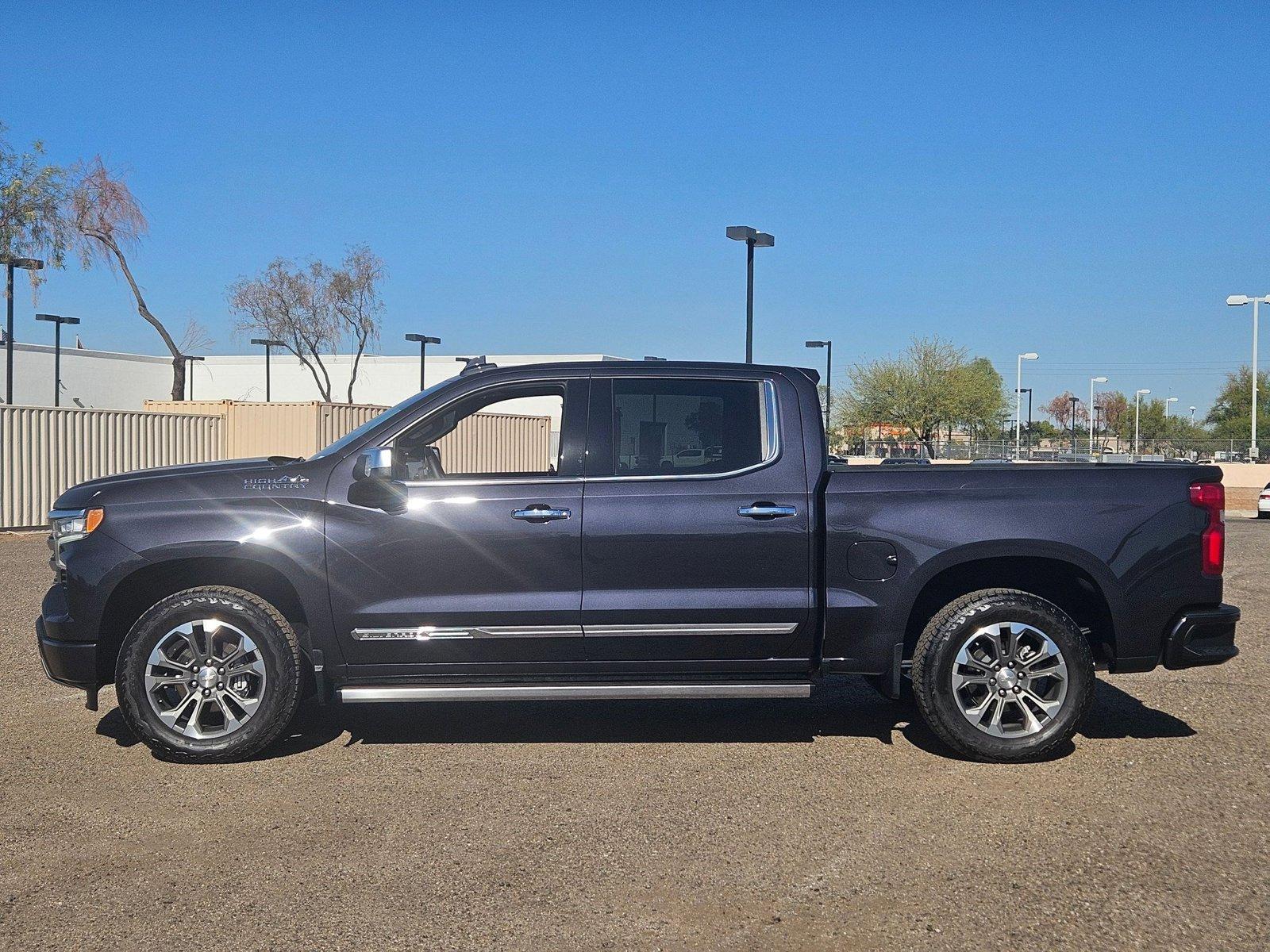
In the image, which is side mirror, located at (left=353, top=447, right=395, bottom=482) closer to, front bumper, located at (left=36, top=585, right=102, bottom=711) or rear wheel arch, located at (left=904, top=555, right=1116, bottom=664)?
front bumper, located at (left=36, top=585, right=102, bottom=711)

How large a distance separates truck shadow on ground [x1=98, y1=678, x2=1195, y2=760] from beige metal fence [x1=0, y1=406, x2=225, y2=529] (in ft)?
56.1

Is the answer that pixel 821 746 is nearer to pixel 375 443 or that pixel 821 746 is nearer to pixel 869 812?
pixel 869 812

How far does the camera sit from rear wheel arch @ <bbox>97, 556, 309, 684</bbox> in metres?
6.02

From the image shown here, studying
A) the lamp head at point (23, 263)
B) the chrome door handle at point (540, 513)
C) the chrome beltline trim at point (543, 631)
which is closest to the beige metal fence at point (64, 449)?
the lamp head at point (23, 263)

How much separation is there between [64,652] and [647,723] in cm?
299

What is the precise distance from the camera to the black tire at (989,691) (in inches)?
233

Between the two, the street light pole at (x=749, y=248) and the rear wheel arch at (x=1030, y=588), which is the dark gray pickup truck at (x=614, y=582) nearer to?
the rear wheel arch at (x=1030, y=588)

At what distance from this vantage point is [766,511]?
5.93 meters

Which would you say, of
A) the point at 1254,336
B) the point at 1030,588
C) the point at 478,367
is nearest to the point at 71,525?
the point at 478,367

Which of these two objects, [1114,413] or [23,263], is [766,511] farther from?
[1114,413]

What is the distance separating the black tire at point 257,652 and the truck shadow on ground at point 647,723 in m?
0.25

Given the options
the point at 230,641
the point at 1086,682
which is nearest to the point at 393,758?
the point at 230,641

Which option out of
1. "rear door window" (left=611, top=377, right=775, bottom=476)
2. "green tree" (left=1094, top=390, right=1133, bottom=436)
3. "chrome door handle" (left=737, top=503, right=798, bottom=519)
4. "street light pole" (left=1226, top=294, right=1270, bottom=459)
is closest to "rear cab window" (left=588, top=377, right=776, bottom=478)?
"rear door window" (left=611, top=377, right=775, bottom=476)

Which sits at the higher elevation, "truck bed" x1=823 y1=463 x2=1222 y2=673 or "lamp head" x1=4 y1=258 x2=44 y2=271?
"lamp head" x1=4 y1=258 x2=44 y2=271
